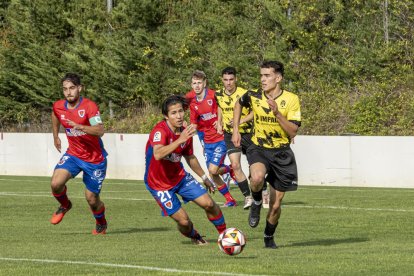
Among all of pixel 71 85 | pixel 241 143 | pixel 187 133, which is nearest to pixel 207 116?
pixel 241 143

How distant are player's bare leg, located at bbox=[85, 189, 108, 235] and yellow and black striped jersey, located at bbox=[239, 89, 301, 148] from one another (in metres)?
3.46

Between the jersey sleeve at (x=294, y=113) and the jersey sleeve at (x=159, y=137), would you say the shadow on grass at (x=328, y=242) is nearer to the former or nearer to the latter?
the jersey sleeve at (x=294, y=113)

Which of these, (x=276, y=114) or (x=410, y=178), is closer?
(x=276, y=114)

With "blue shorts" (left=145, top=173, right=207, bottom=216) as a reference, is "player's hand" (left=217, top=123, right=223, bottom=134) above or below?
above

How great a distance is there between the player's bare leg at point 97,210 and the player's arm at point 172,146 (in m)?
3.38

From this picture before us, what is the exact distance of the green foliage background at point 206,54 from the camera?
36.3 metres

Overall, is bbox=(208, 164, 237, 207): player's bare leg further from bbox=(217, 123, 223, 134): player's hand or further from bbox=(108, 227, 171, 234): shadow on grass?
bbox=(108, 227, 171, 234): shadow on grass

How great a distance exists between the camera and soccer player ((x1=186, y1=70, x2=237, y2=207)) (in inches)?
834

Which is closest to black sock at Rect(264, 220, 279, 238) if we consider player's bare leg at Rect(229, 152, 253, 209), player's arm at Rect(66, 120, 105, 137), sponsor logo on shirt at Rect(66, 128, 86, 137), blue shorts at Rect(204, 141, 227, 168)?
player's arm at Rect(66, 120, 105, 137)

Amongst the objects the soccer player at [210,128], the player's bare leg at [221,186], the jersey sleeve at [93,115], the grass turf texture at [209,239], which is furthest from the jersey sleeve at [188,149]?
the player's bare leg at [221,186]

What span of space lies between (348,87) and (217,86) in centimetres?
498

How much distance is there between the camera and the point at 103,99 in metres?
47.8

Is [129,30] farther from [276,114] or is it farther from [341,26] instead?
[276,114]

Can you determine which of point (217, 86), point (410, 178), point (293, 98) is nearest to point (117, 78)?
point (217, 86)
